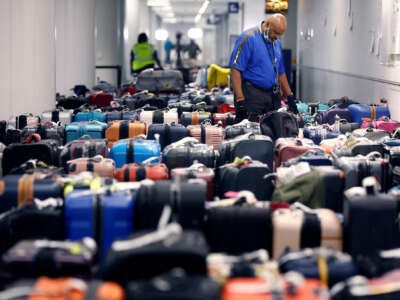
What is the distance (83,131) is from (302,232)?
3.13 meters

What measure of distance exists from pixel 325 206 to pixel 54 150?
6.83 feet

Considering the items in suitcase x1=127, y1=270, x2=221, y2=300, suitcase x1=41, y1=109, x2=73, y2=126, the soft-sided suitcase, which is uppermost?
the soft-sided suitcase

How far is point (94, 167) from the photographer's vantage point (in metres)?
4.36

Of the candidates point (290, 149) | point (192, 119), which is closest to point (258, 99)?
point (192, 119)

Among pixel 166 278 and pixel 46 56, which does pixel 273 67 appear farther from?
pixel 166 278

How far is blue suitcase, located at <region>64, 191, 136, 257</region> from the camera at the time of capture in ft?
10.5

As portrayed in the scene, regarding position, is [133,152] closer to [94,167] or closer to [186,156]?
[186,156]

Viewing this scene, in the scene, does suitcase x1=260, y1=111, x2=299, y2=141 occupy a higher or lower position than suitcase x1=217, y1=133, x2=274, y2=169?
higher

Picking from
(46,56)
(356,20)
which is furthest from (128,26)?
(46,56)

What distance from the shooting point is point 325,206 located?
387 cm

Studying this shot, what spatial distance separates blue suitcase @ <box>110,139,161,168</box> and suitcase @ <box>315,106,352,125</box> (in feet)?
10.3

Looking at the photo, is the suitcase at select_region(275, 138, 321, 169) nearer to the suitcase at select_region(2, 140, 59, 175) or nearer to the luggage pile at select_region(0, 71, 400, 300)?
the luggage pile at select_region(0, 71, 400, 300)

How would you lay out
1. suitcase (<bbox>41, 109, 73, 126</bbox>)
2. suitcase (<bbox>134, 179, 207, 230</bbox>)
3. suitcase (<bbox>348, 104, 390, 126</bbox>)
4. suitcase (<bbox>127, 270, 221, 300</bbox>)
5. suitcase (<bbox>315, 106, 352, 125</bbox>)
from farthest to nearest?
suitcase (<bbox>348, 104, 390, 126</bbox>) → suitcase (<bbox>315, 106, 352, 125</bbox>) → suitcase (<bbox>41, 109, 73, 126</bbox>) → suitcase (<bbox>134, 179, 207, 230</bbox>) → suitcase (<bbox>127, 270, 221, 300</bbox>)

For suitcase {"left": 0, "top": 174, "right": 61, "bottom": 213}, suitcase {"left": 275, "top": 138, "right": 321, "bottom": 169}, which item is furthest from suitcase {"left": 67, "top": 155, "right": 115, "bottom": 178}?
suitcase {"left": 275, "top": 138, "right": 321, "bottom": 169}
